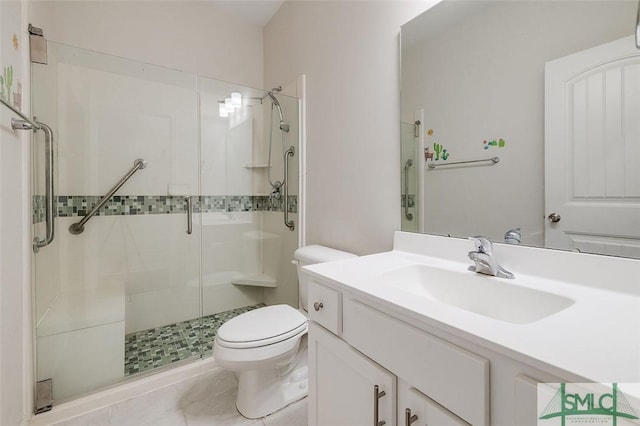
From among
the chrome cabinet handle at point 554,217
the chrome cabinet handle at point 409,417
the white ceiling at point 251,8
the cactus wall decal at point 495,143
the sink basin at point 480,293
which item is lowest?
the chrome cabinet handle at point 409,417

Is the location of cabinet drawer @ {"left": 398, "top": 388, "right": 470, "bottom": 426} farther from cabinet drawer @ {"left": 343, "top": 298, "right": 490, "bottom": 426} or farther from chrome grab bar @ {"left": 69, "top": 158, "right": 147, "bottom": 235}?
chrome grab bar @ {"left": 69, "top": 158, "right": 147, "bottom": 235}

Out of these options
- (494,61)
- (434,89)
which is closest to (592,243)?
(494,61)

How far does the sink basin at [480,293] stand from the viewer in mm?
792

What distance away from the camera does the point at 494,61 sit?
1022mm

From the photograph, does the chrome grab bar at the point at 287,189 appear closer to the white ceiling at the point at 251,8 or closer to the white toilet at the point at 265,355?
the white toilet at the point at 265,355

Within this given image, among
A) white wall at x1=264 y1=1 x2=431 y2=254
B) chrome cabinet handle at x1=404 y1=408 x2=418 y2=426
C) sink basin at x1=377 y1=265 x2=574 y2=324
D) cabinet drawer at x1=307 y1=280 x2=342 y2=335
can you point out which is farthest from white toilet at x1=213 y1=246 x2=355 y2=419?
chrome cabinet handle at x1=404 y1=408 x2=418 y2=426

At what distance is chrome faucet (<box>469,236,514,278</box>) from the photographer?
3.04 ft

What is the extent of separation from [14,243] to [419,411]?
62.3 inches

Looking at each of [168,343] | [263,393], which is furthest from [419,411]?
[168,343]

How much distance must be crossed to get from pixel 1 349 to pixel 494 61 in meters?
2.06

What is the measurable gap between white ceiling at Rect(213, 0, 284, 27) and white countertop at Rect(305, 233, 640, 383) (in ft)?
7.56

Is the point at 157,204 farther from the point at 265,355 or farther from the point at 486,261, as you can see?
the point at 486,261

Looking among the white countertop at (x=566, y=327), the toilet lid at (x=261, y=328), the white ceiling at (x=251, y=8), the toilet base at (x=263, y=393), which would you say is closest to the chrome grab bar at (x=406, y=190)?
the white countertop at (x=566, y=327)

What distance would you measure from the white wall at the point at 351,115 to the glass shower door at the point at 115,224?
0.84 meters
